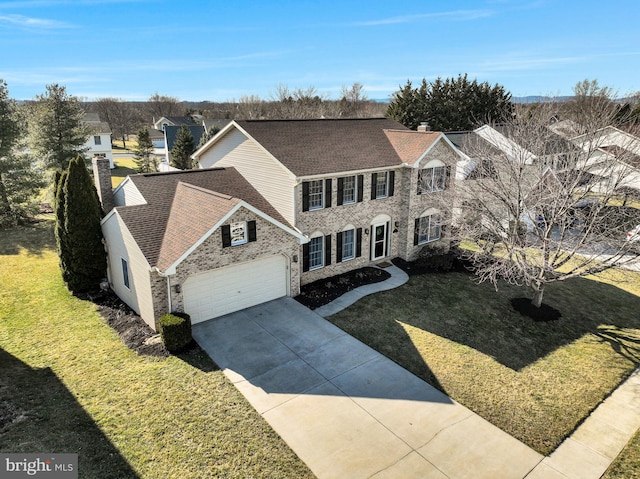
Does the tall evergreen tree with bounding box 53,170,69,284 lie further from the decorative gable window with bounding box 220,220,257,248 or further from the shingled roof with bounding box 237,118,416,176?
the shingled roof with bounding box 237,118,416,176

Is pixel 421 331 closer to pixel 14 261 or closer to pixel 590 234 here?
pixel 590 234

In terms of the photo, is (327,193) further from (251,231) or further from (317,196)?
(251,231)

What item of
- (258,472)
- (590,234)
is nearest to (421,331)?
(590,234)

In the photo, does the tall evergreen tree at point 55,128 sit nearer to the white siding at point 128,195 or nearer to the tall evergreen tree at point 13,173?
the tall evergreen tree at point 13,173

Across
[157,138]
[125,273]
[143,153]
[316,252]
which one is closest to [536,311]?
[316,252]

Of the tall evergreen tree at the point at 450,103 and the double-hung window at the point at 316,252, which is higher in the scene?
the tall evergreen tree at the point at 450,103

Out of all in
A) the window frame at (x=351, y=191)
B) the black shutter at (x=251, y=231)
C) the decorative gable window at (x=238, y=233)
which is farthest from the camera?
the window frame at (x=351, y=191)

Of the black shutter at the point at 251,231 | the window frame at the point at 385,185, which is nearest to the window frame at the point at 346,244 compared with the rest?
the window frame at the point at 385,185
